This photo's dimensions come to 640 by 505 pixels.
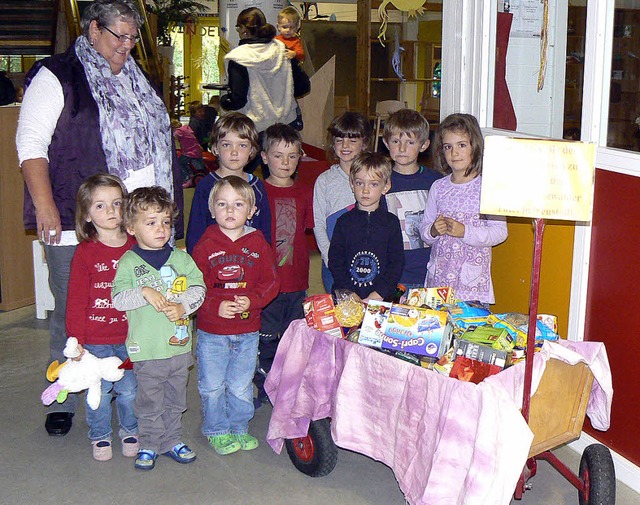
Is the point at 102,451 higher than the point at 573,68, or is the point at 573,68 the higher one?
the point at 573,68

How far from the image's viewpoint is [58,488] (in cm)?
306

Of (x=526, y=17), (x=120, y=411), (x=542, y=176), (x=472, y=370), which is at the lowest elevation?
(x=120, y=411)

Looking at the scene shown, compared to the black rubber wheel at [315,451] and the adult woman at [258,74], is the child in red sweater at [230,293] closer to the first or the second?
the black rubber wheel at [315,451]

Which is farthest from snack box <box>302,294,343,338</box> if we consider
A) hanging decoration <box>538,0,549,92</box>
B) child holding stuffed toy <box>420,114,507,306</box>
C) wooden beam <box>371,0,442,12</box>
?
wooden beam <box>371,0,442,12</box>

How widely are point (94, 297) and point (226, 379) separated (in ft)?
2.07

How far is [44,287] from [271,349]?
215cm

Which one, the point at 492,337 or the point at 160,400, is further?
the point at 160,400

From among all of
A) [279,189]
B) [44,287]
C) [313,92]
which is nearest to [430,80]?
[313,92]

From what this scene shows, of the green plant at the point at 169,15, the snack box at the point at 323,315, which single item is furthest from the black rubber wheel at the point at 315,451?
the green plant at the point at 169,15

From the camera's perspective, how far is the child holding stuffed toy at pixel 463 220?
3432mm

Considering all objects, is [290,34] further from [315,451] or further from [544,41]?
[315,451]

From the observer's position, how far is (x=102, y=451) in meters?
3.28

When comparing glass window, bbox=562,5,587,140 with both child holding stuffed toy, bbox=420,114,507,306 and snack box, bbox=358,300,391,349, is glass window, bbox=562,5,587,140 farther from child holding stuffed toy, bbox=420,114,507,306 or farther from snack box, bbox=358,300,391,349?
snack box, bbox=358,300,391,349

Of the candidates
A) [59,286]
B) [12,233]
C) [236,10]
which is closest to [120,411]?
[59,286]
